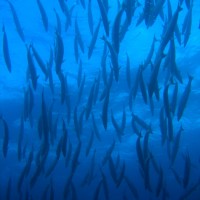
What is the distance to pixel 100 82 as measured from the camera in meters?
18.4

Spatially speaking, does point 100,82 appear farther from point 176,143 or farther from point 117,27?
point 117,27

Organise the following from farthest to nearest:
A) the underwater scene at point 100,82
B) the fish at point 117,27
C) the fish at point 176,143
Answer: the fish at point 176,143
the underwater scene at point 100,82
the fish at point 117,27

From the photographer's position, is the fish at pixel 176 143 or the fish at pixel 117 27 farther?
the fish at pixel 176 143

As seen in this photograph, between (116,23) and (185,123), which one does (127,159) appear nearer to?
(185,123)

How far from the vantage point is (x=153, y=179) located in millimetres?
35438

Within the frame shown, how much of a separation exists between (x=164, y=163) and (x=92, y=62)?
1934 centimetres

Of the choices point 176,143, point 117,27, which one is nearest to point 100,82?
point 176,143

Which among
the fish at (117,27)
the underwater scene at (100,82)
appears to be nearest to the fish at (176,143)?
the underwater scene at (100,82)

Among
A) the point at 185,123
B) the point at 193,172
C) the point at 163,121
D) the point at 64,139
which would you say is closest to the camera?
the point at 64,139

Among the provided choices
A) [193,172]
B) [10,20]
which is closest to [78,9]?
[10,20]

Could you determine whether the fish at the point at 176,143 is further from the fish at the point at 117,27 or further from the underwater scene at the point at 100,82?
the fish at the point at 117,27

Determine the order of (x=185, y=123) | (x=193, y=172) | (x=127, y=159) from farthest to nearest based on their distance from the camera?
(x=193, y=172) → (x=127, y=159) → (x=185, y=123)

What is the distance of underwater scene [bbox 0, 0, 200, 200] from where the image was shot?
6242 millimetres

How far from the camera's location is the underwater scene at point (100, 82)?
6.24 meters
